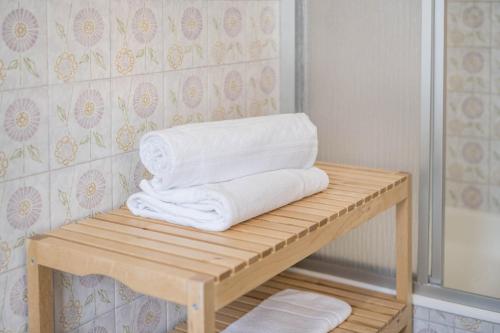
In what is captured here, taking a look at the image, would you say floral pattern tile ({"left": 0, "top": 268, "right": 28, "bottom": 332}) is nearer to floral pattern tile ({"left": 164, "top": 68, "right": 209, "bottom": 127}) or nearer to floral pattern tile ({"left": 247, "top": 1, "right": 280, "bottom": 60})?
floral pattern tile ({"left": 164, "top": 68, "right": 209, "bottom": 127})

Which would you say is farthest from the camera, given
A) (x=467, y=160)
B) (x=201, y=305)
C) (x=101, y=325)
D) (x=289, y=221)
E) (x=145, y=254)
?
(x=467, y=160)

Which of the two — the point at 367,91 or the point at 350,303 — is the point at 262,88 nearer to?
the point at 367,91

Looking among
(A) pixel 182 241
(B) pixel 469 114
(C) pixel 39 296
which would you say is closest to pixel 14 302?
(C) pixel 39 296

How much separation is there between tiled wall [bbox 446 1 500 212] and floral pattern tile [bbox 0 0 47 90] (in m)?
1.13

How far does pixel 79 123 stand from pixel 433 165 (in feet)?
3.36

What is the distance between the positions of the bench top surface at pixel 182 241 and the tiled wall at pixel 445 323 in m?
0.55

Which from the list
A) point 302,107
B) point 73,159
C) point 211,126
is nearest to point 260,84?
point 302,107

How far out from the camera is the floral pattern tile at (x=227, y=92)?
2.16 m

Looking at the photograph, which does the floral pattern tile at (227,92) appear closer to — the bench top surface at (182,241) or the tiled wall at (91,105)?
the tiled wall at (91,105)

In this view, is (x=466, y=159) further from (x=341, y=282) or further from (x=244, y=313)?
(x=244, y=313)

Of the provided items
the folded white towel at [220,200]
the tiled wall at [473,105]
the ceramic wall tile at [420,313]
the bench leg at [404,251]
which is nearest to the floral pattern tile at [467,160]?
the tiled wall at [473,105]

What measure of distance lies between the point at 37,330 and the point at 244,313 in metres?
0.67

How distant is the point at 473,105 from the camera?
222 centimetres

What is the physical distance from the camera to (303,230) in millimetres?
1610
